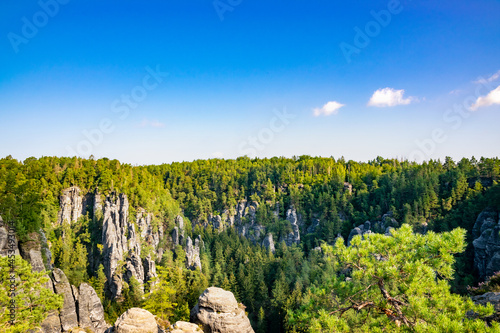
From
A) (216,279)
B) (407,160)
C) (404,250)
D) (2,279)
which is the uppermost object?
(407,160)

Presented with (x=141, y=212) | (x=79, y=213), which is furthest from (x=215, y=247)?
(x=79, y=213)

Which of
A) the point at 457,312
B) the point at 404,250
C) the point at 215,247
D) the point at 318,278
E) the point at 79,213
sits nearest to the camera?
the point at 457,312

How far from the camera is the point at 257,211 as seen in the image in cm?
7712

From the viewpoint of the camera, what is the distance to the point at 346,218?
72.9 m

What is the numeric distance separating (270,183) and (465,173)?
4624cm

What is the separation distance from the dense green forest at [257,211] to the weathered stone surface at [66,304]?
5.05 m

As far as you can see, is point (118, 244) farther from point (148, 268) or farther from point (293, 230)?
point (293, 230)

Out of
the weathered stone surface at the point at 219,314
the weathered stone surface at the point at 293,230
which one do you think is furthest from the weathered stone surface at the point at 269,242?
the weathered stone surface at the point at 219,314

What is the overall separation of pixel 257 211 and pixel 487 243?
49029 millimetres

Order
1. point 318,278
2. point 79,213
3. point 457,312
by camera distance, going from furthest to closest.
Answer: point 79,213 < point 318,278 < point 457,312

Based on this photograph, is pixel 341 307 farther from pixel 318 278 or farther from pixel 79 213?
pixel 79 213

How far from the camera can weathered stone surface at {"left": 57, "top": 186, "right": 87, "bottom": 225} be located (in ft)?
165

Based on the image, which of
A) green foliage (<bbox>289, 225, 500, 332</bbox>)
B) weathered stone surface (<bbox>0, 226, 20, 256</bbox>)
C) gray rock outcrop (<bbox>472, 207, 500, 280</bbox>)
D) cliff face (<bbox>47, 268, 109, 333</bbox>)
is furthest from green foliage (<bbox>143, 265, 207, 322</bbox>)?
gray rock outcrop (<bbox>472, 207, 500, 280</bbox>)

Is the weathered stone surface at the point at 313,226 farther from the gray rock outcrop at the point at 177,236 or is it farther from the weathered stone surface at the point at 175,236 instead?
the weathered stone surface at the point at 175,236
